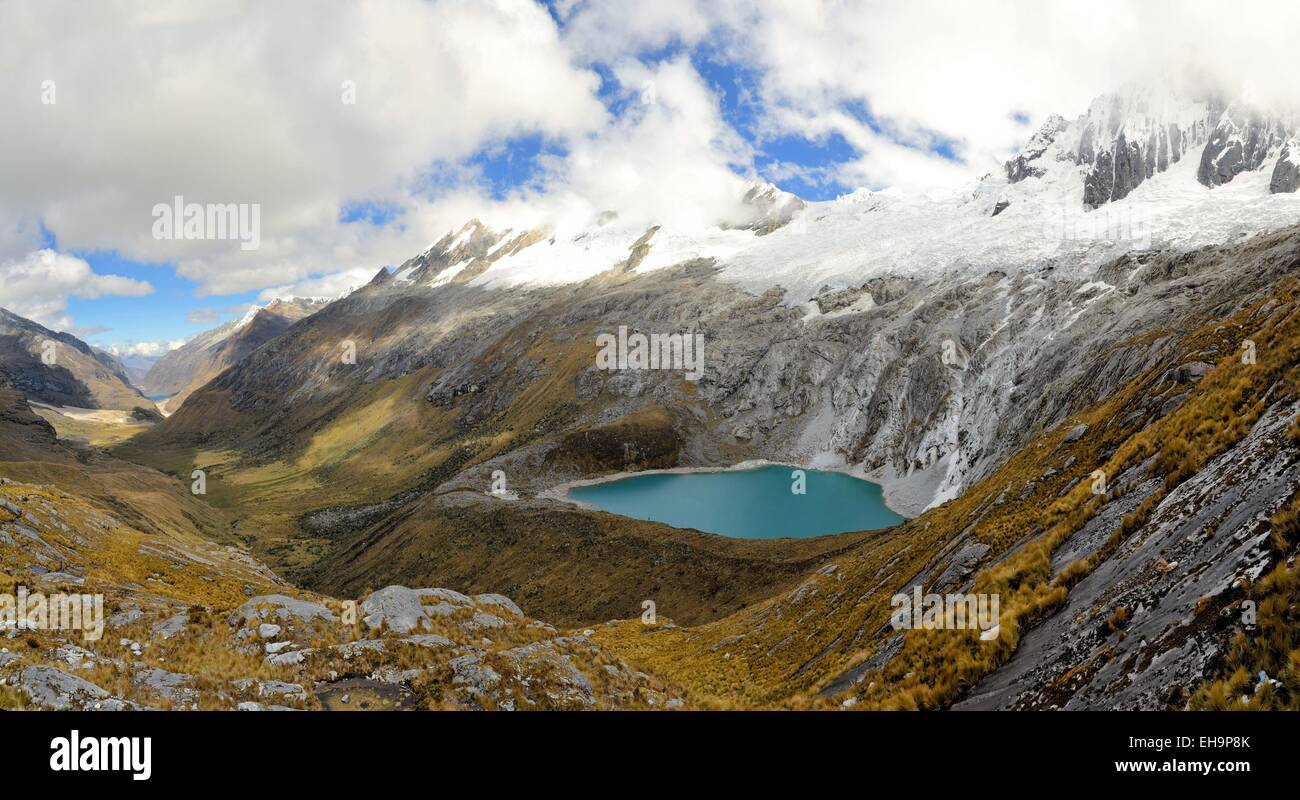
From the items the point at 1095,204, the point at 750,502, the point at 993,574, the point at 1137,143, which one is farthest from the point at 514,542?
the point at 1137,143

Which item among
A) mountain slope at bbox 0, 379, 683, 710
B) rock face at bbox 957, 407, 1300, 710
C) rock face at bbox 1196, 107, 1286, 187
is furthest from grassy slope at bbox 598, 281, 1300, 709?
rock face at bbox 1196, 107, 1286, 187

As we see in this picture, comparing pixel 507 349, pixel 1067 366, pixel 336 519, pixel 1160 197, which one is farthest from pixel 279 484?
pixel 1160 197

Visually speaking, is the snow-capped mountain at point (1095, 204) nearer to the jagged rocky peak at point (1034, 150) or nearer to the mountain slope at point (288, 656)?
the jagged rocky peak at point (1034, 150)

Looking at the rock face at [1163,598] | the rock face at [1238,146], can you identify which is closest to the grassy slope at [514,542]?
the rock face at [1163,598]

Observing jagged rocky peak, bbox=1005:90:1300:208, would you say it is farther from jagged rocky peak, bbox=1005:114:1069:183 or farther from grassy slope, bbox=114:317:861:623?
grassy slope, bbox=114:317:861:623
